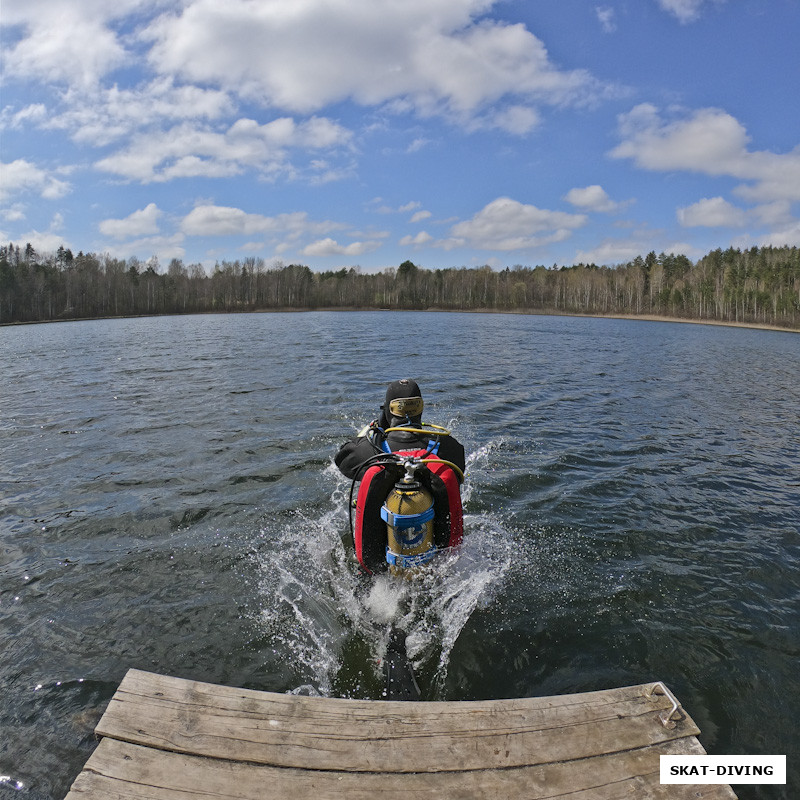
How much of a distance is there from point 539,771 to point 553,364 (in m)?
25.7

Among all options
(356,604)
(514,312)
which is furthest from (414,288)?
(356,604)

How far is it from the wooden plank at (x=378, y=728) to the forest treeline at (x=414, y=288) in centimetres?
10406

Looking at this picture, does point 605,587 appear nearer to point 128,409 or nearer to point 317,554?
point 317,554

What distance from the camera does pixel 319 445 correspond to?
37.0 feet

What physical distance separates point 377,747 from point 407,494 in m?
2.07

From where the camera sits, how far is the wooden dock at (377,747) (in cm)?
288

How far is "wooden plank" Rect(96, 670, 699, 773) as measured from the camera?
3.06 metres

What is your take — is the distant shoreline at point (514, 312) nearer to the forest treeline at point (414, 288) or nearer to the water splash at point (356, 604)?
the forest treeline at point (414, 288)

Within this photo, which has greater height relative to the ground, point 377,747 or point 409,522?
point 409,522

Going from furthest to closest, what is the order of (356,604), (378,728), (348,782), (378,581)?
(356,604) → (378,581) → (378,728) → (348,782)

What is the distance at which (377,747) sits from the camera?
3.12 m

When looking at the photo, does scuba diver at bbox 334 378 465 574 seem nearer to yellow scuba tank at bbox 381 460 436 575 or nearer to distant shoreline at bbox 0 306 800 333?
yellow scuba tank at bbox 381 460 436 575

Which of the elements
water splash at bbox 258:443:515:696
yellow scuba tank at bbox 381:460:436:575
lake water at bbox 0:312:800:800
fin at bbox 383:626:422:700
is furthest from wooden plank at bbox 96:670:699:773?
yellow scuba tank at bbox 381:460:436:575

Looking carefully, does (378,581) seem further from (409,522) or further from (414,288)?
(414,288)
